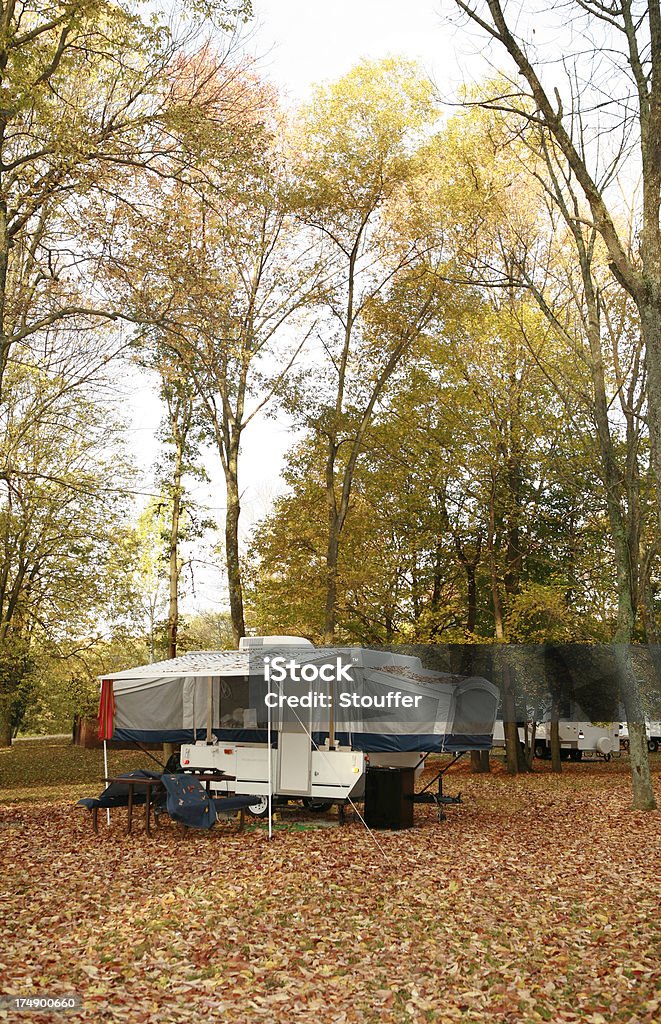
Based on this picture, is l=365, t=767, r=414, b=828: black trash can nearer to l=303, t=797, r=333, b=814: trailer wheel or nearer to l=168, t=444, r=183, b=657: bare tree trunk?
l=303, t=797, r=333, b=814: trailer wheel

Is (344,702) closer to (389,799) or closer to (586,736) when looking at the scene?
(389,799)

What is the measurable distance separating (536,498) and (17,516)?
1222 centimetres

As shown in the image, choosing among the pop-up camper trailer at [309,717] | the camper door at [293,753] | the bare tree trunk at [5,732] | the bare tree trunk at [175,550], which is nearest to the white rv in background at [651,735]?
the bare tree trunk at [175,550]

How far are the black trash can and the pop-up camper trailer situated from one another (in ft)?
1.01

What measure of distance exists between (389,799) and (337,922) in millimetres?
5549

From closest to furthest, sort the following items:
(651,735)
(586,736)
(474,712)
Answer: (474,712)
(586,736)
(651,735)

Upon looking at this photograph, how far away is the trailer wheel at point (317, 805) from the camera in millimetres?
13789

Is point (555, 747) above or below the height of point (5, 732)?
below

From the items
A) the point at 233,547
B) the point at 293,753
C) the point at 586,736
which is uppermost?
the point at 233,547

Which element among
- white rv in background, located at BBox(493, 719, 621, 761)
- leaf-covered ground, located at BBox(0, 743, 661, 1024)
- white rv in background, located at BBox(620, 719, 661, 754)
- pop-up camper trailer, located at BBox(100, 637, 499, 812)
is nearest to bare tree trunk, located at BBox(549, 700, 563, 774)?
white rv in background, located at BBox(493, 719, 621, 761)

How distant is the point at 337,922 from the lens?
7.59 metres

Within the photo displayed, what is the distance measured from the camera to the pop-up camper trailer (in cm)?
1320

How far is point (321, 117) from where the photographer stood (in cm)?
2277

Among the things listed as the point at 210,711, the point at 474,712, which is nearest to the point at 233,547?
the point at 210,711
